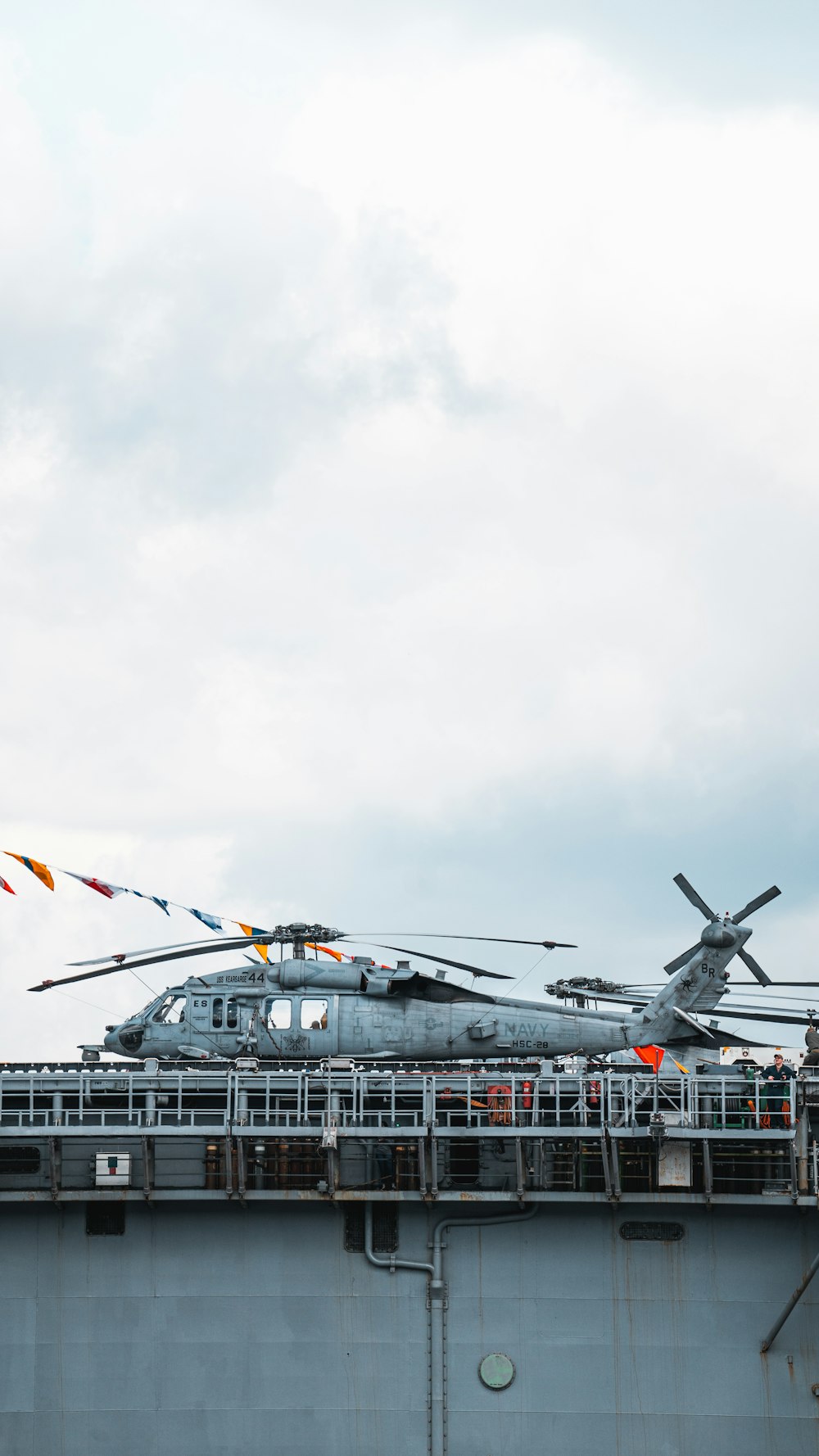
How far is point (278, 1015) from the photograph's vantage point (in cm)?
3328

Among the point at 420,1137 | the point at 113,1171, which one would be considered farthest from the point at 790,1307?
the point at 113,1171

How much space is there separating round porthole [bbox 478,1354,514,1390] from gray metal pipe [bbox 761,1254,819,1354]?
437cm

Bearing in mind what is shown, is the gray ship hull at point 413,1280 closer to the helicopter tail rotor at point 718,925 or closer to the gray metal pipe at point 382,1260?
the gray metal pipe at point 382,1260

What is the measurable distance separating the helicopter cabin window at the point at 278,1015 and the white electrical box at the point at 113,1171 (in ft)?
24.4

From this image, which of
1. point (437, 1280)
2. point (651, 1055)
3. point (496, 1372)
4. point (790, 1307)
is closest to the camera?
point (790, 1307)

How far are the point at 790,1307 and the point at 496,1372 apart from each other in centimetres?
510

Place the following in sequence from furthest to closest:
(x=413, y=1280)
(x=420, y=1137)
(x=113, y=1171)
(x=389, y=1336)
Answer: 1. (x=113, y=1171)
2. (x=420, y=1137)
3. (x=413, y=1280)
4. (x=389, y=1336)

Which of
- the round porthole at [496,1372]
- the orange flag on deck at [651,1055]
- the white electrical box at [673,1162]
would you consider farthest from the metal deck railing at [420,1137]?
the orange flag on deck at [651,1055]

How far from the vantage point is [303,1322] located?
83.5 ft

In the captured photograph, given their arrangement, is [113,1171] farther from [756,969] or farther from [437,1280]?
[756,969]

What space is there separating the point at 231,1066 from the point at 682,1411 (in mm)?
10177

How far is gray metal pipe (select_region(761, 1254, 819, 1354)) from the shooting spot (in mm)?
24641

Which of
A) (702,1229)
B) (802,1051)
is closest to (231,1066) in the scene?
(702,1229)

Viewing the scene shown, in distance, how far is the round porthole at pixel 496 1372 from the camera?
2500 centimetres
